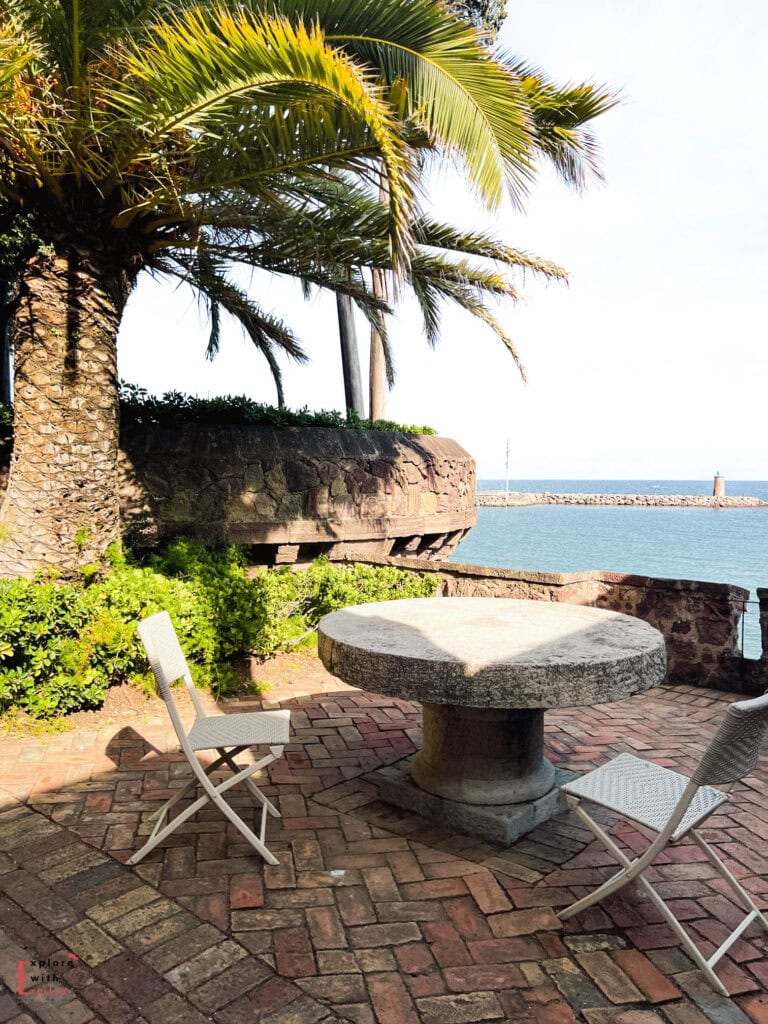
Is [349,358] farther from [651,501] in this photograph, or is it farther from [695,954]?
[651,501]

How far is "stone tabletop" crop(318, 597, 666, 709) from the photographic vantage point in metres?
2.61

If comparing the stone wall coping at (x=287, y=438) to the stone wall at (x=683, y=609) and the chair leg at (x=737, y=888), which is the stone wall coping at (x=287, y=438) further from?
the chair leg at (x=737, y=888)

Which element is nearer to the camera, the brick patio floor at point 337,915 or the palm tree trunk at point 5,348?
the brick patio floor at point 337,915

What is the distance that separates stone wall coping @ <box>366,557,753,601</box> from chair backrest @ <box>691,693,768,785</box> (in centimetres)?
327

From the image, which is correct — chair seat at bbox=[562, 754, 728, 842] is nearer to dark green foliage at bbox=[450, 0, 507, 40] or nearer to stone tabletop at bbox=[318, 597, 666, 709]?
stone tabletop at bbox=[318, 597, 666, 709]

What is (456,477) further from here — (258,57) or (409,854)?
(409,854)

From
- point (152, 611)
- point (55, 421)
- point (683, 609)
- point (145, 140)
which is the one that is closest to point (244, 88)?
point (145, 140)

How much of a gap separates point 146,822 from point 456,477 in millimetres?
7320

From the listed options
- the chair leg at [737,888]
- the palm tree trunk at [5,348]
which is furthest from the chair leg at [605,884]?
the palm tree trunk at [5,348]

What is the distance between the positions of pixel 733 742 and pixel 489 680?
0.88 m

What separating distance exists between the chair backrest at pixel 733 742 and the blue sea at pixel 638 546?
15.3 m

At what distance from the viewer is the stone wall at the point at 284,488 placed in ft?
22.7

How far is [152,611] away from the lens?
15.3 ft

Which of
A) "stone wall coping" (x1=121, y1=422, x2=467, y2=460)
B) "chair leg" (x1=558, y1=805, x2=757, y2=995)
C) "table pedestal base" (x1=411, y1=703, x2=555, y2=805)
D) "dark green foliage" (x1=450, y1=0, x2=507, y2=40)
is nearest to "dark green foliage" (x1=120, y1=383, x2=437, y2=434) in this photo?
"stone wall coping" (x1=121, y1=422, x2=467, y2=460)
